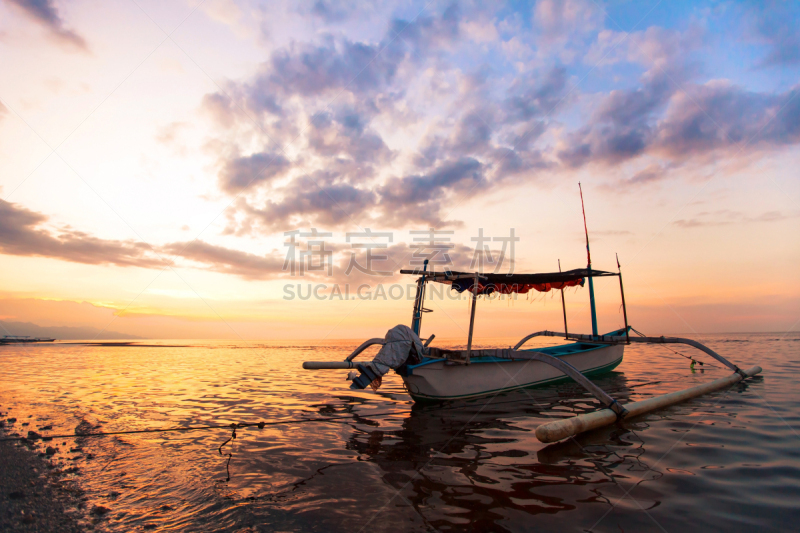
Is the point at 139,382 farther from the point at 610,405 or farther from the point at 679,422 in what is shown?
the point at 679,422

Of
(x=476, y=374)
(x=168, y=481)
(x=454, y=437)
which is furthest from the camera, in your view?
(x=476, y=374)

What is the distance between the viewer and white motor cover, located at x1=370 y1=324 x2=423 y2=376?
9.17 meters

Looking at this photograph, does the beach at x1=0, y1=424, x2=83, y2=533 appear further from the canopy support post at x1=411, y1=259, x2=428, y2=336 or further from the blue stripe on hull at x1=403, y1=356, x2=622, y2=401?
the canopy support post at x1=411, y1=259, x2=428, y2=336

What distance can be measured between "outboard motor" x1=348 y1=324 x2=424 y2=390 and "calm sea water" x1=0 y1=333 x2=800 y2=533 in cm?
89

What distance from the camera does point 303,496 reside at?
431 cm

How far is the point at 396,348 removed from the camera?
945 centimetres

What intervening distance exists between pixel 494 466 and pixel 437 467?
81 cm

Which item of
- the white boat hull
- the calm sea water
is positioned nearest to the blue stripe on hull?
the white boat hull

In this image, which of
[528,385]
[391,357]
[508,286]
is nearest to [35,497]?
[391,357]

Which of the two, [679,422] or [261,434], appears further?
[679,422]

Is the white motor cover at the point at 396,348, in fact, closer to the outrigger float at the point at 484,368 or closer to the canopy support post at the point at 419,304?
the outrigger float at the point at 484,368

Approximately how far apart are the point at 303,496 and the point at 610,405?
6.27 m

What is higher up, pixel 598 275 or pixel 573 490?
pixel 598 275

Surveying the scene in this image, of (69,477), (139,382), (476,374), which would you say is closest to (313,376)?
(139,382)
